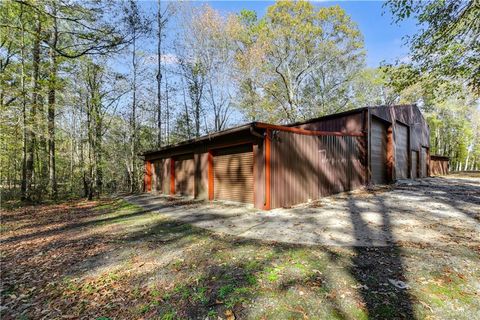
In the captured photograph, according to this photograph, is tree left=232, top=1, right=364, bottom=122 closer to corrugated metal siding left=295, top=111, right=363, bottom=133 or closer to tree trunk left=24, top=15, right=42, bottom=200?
corrugated metal siding left=295, top=111, right=363, bottom=133

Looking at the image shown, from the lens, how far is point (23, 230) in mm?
6527

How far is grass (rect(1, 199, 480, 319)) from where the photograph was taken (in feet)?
7.96

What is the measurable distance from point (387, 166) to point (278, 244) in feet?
37.5

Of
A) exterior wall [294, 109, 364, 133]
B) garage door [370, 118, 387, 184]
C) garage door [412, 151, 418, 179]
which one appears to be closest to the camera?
exterior wall [294, 109, 364, 133]

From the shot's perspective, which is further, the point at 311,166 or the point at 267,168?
the point at 311,166

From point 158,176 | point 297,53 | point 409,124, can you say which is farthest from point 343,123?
point 158,176

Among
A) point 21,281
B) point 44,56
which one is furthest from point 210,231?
point 44,56

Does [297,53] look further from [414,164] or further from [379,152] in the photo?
[414,164]

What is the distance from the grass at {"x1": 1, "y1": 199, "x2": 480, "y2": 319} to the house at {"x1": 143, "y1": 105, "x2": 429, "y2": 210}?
3370 millimetres

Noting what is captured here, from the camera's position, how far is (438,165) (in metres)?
25.0

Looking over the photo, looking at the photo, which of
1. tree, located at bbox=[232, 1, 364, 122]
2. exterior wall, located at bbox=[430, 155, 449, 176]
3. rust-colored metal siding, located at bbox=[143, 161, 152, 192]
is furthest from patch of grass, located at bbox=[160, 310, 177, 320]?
exterior wall, located at bbox=[430, 155, 449, 176]

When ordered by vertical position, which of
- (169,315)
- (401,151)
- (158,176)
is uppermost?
(401,151)

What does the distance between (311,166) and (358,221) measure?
322 centimetres

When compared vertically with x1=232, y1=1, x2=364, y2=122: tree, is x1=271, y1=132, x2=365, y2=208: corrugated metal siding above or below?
below
